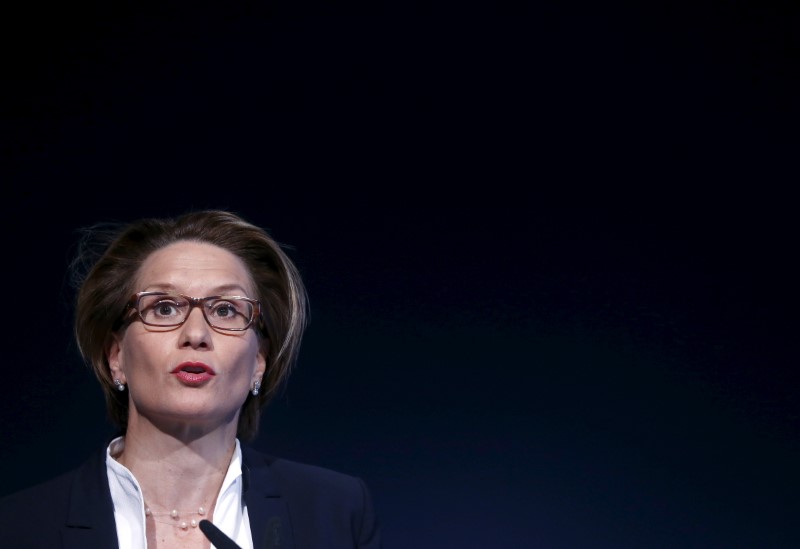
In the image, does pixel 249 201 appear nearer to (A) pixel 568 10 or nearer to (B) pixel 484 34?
(B) pixel 484 34

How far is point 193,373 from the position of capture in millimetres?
1569

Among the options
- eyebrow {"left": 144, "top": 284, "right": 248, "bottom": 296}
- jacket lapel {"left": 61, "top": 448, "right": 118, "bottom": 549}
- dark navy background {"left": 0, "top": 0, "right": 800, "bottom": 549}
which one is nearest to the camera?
jacket lapel {"left": 61, "top": 448, "right": 118, "bottom": 549}

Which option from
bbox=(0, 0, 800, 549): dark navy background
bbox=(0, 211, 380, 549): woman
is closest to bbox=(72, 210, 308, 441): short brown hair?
bbox=(0, 211, 380, 549): woman

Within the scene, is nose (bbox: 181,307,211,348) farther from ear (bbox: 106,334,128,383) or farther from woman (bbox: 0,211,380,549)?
ear (bbox: 106,334,128,383)

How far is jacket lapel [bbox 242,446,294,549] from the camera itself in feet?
5.43

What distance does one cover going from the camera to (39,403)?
2.13 meters

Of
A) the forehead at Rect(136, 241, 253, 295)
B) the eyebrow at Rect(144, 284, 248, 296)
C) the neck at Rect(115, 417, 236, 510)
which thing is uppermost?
the forehead at Rect(136, 241, 253, 295)

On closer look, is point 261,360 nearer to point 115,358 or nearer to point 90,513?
point 115,358

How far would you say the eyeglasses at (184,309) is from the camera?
63.7 inches

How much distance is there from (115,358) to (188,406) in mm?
232

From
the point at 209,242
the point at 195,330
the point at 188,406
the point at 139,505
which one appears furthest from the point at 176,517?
the point at 209,242

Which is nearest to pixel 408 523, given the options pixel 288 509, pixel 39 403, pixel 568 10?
pixel 288 509

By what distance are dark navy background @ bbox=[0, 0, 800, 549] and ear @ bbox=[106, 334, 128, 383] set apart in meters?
0.49

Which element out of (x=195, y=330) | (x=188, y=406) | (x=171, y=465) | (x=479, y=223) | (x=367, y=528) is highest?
(x=479, y=223)
